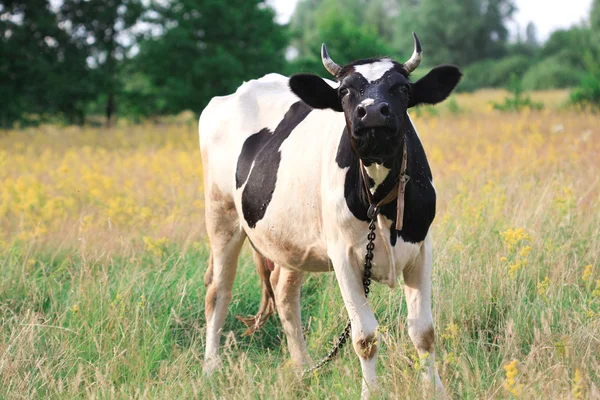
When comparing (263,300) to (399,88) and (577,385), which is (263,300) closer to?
(399,88)

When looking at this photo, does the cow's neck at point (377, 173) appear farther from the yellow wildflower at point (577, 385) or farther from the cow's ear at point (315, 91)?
the yellow wildflower at point (577, 385)

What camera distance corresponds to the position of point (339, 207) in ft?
12.5

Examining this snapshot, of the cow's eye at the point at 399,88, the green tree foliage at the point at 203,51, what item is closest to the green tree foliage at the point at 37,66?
the green tree foliage at the point at 203,51

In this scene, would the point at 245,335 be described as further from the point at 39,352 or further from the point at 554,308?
the point at 554,308

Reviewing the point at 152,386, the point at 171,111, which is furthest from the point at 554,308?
the point at 171,111

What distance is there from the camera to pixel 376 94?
3.35 m

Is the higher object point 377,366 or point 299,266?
point 299,266

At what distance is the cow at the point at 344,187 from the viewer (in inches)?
138

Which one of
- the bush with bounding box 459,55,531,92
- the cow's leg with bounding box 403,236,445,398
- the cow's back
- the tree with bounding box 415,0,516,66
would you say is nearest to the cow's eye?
the cow's back

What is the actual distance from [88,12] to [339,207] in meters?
25.5

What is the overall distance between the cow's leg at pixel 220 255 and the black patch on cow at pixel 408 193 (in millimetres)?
1725

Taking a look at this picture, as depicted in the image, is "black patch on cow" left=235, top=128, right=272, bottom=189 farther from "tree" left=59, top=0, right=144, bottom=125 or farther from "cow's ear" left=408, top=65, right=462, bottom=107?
→ "tree" left=59, top=0, right=144, bottom=125

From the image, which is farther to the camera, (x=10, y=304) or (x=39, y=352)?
(x=10, y=304)

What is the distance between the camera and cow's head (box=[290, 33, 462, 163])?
10.7 feet
